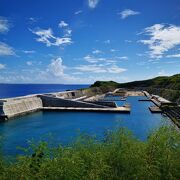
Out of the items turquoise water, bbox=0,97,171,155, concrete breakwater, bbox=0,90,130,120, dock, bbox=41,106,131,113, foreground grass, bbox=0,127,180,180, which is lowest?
turquoise water, bbox=0,97,171,155

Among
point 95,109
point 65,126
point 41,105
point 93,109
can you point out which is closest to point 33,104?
point 41,105

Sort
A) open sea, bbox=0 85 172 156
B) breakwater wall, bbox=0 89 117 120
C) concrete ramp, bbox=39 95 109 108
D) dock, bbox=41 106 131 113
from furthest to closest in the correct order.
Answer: concrete ramp, bbox=39 95 109 108 < dock, bbox=41 106 131 113 < breakwater wall, bbox=0 89 117 120 < open sea, bbox=0 85 172 156

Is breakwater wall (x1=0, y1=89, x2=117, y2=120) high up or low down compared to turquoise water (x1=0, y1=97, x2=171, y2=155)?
up

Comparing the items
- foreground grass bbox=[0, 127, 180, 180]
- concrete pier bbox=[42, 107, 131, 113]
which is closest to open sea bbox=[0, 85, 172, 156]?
concrete pier bbox=[42, 107, 131, 113]

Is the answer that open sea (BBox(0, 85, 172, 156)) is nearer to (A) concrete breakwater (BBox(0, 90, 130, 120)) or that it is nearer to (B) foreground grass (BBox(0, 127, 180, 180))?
(A) concrete breakwater (BBox(0, 90, 130, 120))

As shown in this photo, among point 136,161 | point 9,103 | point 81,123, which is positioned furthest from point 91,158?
point 9,103

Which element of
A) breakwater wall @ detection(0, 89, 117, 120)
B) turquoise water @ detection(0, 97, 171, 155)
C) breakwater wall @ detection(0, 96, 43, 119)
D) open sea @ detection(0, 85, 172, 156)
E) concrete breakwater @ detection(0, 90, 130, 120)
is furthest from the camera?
concrete breakwater @ detection(0, 90, 130, 120)

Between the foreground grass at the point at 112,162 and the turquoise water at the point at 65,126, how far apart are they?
486 inches

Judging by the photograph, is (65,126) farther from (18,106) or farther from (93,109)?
(93,109)

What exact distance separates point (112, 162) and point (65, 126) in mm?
23860

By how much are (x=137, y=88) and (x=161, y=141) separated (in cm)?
10649

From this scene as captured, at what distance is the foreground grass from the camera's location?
855 centimetres

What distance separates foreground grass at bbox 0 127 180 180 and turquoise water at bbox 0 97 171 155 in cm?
1234

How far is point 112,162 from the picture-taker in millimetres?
9773
